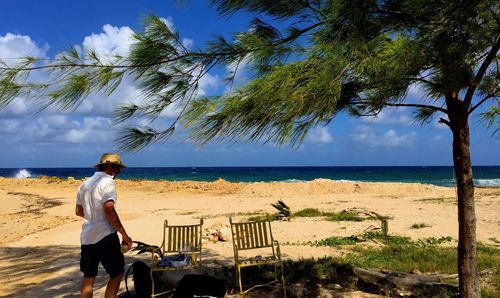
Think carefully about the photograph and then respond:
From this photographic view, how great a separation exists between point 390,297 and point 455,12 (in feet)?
10.2

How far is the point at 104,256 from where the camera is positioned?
3779mm

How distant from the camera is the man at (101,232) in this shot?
12.4ft

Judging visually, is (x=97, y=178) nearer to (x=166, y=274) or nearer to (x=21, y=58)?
(x=21, y=58)

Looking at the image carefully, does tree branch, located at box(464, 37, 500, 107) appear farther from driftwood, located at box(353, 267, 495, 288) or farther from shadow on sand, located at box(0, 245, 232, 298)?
shadow on sand, located at box(0, 245, 232, 298)

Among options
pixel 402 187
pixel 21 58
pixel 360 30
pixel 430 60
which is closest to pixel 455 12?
pixel 430 60

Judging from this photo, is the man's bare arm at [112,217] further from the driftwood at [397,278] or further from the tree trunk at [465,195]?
the tree trunk at [465,195]

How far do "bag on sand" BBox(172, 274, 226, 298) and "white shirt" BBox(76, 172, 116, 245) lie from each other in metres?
0.80

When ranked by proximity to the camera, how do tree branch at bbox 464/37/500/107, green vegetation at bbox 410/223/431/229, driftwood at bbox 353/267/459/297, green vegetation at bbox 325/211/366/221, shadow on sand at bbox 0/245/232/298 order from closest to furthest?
tree branch at bbox 464/37/500/107
driftwood at bbox 353/267/459/297
shadow on sand at bbox 0/245/232/298
green vegetation at bbox 410/223/431/229
green vegetation at bbox 325/211/366/221

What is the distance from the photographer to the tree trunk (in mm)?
4102

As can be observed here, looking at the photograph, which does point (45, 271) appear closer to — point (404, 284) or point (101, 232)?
point (101, 232)

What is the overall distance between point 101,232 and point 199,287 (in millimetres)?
986

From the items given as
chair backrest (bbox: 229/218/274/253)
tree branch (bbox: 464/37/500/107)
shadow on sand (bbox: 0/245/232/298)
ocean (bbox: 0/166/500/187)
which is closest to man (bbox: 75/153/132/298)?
shadow on sand (bbox: 0/245/232/298)

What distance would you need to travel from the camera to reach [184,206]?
16.6 m

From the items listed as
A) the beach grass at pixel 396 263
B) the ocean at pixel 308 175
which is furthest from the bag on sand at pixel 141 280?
the ocean at pixel 308 175
